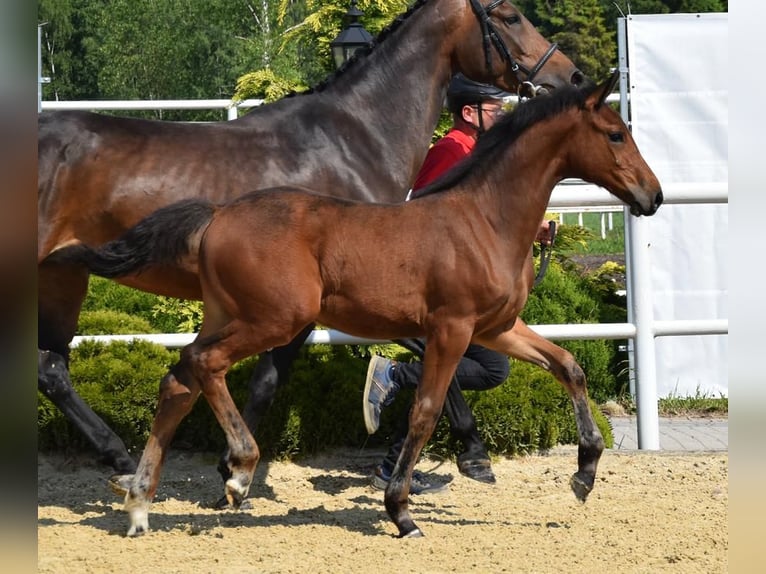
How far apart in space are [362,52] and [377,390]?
A: 5.48ft

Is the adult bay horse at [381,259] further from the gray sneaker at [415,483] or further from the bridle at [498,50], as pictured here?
the gray sneaker at [415,483]

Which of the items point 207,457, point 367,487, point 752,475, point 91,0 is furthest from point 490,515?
point 91,0

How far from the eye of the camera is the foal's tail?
434 cm

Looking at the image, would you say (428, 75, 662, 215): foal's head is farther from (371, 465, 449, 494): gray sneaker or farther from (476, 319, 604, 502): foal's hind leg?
(371, 465, 449, 494): gray sneaker

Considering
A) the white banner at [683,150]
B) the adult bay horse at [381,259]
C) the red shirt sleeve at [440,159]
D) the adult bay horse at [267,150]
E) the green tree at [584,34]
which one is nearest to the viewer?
the adult bay horse at [381,259]

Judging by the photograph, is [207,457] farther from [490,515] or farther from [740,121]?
[740,121]

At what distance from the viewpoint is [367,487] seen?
5488 millimetres

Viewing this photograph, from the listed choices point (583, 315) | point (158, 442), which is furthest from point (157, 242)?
point (583, 315)

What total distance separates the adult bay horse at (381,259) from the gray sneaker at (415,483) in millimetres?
976

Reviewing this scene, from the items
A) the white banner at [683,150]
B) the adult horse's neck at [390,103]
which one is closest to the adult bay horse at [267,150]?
the adult horse's neck at [390,103]

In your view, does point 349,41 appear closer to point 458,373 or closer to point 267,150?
point 267,150

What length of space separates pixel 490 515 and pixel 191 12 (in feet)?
72.3

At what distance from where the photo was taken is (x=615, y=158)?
441 cm

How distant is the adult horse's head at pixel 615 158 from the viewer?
440 cm
